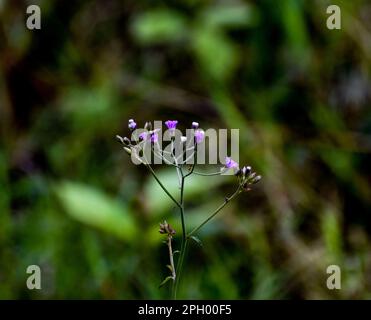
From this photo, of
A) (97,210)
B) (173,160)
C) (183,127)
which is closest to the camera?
(173,160)

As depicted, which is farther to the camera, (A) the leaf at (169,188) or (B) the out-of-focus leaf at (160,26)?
(B) the out-of-focus leaf at (160,26)

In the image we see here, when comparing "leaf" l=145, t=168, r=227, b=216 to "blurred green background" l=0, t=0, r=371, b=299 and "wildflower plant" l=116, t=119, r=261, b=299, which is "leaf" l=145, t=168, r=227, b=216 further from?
"wildflower plant" l=116, t=119, r=261, b=299

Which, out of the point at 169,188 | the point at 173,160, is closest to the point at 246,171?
the point at 173,160

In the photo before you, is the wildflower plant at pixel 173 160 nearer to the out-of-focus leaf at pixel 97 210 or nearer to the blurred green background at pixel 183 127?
the blurred green background at pixel 183 127

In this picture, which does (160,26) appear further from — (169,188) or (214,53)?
(169,188)

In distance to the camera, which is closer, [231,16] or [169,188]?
[169,188]

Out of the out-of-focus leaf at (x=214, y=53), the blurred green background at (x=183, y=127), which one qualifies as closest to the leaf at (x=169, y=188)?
the blurred green background at (x=183, y=127)

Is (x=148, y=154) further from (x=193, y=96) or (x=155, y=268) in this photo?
(x=193, y=96)
